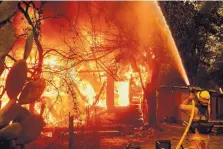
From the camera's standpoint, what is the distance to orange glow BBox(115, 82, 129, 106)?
18.0 meters

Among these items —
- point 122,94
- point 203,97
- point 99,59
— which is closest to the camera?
point 203,97

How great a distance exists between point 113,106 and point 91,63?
264 centimetres

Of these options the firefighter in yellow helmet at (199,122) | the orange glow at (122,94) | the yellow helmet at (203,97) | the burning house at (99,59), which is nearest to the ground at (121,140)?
the burning house at (99,59)

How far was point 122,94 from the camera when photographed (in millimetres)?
18188

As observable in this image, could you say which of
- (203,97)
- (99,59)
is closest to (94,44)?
(99,59)

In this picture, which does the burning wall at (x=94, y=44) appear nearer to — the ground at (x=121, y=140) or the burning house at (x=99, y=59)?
the burning house at (x=99, y=59)

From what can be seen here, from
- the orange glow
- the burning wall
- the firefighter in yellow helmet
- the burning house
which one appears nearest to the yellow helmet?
the firefighter in yellow helmet

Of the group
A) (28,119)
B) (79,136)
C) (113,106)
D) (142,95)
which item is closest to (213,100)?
(142,95)

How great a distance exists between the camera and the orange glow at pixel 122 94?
1803 cm

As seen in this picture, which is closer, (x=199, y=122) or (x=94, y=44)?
(x=199, y=122)

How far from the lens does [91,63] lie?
18516 mm

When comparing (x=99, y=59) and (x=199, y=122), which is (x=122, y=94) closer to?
(x=99, y=59)

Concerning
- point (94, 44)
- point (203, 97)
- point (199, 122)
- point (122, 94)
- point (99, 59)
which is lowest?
point (199, 122)

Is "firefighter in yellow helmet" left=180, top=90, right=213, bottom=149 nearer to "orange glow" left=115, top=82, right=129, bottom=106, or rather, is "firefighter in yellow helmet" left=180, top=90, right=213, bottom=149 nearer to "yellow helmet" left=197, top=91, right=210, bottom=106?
"yellow helmet" left=197, top=91, right=210, bottom=106
